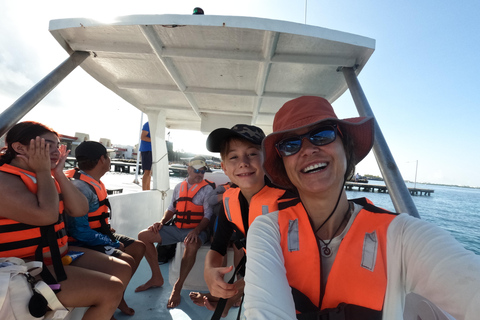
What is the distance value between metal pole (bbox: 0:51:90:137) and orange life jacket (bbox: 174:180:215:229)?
6.07 feet

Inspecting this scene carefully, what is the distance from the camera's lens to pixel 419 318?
1.10 m

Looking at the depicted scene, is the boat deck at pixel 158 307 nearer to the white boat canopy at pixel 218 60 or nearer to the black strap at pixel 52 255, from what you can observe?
the black strap at pixel 52 255

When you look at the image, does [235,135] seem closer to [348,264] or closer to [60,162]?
[348,264]

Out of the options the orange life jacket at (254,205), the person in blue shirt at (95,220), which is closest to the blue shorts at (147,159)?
the person in blue shirt at (95,220)

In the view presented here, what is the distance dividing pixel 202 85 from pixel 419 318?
124 inches

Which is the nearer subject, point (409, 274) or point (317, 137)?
point (409, 274)

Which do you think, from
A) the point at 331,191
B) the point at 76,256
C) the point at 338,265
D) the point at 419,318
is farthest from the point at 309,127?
the point at 76,256

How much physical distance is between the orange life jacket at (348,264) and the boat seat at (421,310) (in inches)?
12.6

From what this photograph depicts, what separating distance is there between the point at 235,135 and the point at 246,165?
25 cm

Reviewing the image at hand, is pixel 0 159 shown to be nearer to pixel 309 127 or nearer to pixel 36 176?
pixel 36 176

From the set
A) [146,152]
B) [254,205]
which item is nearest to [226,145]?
[254,205]

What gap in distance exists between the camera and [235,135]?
1.81m

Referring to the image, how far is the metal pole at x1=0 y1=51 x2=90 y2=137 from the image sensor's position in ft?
5.22

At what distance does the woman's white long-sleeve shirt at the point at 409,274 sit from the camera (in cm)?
73
